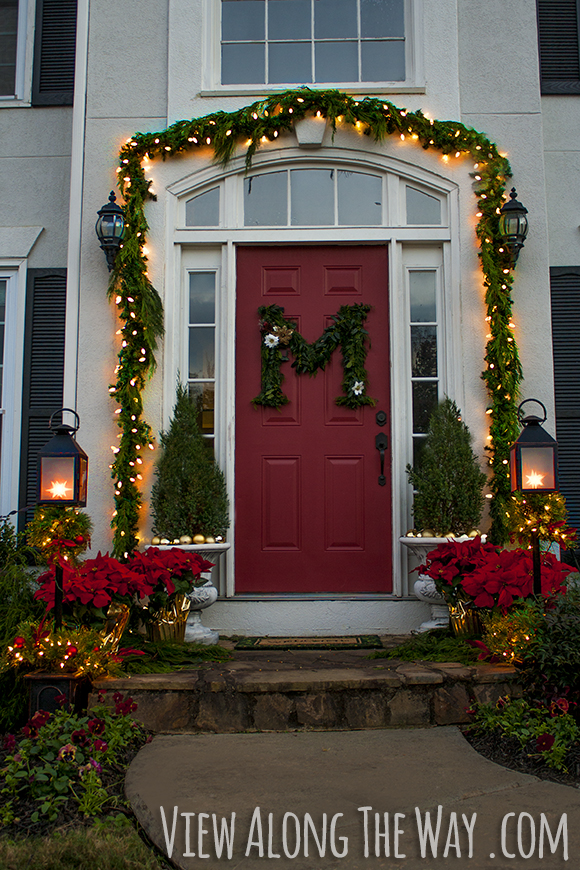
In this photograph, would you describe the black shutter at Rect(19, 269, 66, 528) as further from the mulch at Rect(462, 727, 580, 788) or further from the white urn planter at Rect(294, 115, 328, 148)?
the mulch at Rect(462, 727, 580, 788)

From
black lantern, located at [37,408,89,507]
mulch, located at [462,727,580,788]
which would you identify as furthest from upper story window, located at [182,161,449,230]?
mulch, located at [462,727,580,788]

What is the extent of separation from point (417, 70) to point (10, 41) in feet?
10.7

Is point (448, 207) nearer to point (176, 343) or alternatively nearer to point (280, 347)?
point (280, 347)

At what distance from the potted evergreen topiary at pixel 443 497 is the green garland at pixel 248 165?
215 millimetres

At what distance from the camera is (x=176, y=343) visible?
4.84 metres

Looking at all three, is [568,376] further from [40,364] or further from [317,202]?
[40,364]

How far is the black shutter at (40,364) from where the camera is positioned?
527 cm

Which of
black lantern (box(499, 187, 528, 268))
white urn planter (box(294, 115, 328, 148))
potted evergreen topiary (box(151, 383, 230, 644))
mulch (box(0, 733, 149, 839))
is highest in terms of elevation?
white urn planter (box(294, 115, 328, 148))

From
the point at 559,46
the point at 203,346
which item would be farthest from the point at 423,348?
the point at 559,46

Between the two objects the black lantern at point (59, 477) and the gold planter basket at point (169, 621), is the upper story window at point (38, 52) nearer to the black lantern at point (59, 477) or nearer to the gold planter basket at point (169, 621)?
the black lantern at point (59, 477)

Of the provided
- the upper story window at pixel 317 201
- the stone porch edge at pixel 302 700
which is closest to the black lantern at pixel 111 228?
the upper story window at pixel 317 201

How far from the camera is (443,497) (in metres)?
4.34

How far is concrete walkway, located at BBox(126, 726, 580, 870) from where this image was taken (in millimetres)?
2152

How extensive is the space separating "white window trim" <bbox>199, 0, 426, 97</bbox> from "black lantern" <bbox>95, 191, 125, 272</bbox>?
3.49 ft
